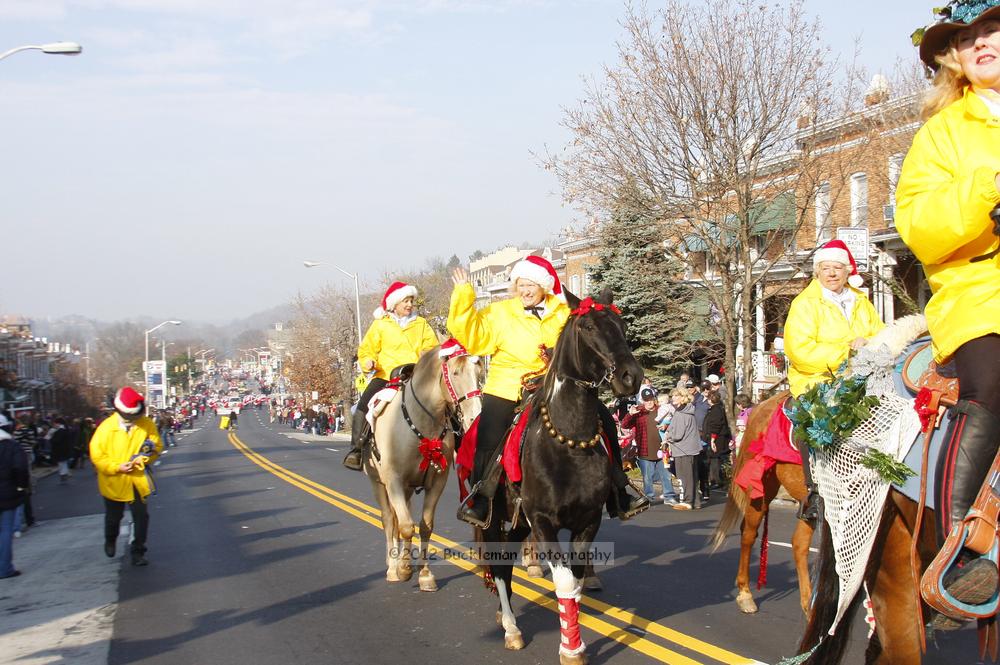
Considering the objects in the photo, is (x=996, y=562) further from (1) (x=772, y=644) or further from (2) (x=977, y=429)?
(1) (x=772, y=644)

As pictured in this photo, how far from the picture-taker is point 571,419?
6.25 meters

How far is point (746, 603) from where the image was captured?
7562 millimetres

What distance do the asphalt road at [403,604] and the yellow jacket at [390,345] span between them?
92.5 inches

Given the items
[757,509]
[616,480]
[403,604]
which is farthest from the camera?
[403,604]

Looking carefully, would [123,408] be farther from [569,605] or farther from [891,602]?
[891,602]

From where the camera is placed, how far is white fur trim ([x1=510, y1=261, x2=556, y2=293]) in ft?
23.7

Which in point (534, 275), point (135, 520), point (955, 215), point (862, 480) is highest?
point (534, 275)

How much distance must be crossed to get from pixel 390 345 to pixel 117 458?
13.6ft

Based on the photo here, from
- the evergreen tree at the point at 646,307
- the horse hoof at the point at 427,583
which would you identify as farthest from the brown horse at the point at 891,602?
the evergreen tree at the point at 646,307

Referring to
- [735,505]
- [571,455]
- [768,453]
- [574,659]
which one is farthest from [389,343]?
[574,659]

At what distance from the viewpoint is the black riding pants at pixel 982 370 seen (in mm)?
3168

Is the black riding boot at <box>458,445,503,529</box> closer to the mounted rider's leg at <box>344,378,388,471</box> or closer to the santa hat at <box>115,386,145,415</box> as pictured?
the mounted rider's leg at <box>344,378,388,471</box>

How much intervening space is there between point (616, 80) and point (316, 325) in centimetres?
6226

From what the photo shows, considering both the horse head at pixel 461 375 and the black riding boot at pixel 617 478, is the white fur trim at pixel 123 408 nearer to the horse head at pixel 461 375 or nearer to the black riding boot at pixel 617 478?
the horse head at pixel 461 375
